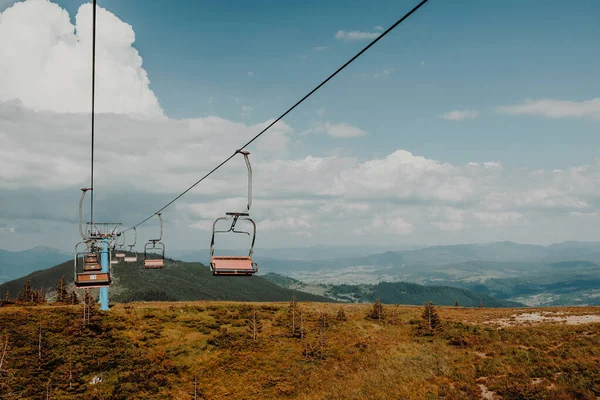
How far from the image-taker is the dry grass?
29.4 meters

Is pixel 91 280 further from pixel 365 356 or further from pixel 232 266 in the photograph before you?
pixel 365 356

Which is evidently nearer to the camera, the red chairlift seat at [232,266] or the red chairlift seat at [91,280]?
the red chairlift seat at [232,266]

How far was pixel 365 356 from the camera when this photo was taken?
41.3m

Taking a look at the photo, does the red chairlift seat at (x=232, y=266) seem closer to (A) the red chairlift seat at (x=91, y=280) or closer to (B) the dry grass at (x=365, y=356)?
(A) the red chairlift seat at (x=91, y=280)

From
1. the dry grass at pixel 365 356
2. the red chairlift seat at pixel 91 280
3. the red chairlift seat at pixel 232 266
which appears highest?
the red chairlift seat at pixel 232 266

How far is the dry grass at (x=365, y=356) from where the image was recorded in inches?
1157

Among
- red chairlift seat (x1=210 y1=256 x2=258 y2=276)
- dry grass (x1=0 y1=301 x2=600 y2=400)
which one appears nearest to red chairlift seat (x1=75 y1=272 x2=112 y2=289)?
dry grass (x1=0 y1=301 x2=600 y2=400)

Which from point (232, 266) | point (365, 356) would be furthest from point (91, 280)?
point (365, 356)

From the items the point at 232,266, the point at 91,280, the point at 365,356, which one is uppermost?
the point at 232,266

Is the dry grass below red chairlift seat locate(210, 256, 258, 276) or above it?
below

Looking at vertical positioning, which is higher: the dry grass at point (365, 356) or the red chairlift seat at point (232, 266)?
the red chairlift seat at point (232, 266)

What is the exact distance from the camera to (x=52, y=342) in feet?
142

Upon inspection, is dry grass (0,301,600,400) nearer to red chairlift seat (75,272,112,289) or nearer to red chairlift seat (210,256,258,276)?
red chairlift seat (75,272,112,289)

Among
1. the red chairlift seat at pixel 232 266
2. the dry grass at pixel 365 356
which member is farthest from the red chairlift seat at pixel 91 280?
the red chairlift seat at pixel 232 266
